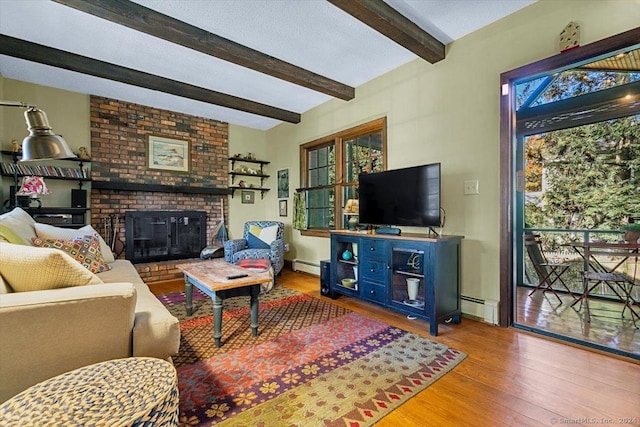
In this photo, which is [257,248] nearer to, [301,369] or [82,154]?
[82,154]

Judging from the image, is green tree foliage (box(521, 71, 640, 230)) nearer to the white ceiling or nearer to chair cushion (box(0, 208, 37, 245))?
the white ceiling

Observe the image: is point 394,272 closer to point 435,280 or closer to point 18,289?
point 435,280

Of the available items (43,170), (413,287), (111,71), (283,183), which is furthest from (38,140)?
(283,183)

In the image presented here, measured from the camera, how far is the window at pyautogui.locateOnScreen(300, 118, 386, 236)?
3.93 metres

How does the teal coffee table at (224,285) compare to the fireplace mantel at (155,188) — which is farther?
the fireplace mantel at (155,188)

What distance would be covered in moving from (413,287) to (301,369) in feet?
4.34

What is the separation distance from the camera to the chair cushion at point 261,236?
4.66m

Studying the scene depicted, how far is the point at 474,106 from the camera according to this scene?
9.15 ft

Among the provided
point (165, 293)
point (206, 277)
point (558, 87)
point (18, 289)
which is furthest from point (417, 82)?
point (165, 293)

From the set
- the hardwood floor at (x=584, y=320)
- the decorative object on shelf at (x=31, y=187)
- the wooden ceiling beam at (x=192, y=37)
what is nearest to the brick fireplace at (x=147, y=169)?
the decorative object on shelf at (x=31, y=187)

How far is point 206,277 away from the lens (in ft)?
8.09

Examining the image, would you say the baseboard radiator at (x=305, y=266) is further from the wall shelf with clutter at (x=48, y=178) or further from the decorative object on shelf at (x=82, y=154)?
the decorative object on shelf at (x=82, y=154)

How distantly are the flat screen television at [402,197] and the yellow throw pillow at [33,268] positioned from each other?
8.50 feet

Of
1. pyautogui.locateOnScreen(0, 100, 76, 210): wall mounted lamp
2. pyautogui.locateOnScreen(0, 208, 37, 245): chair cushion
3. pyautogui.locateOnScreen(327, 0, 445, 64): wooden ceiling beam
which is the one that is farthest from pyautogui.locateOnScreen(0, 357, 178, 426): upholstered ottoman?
pyautogui.locateOnScreen(327, 0, 445, 64): wooden ceiling beam
